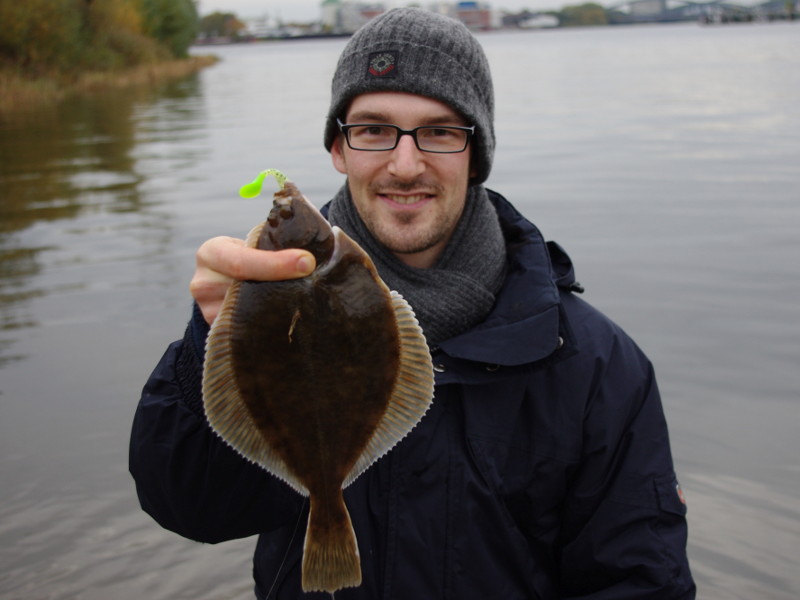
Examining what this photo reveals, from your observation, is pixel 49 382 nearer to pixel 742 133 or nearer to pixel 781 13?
pixel 742 133

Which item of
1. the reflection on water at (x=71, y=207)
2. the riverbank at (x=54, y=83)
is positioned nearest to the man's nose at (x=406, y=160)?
the reflection on water at (x=71, y=207)

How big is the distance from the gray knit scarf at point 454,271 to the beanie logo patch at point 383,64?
0.54m

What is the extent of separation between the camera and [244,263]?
2.10 meters

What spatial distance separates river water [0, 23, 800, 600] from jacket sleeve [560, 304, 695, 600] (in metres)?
2.07

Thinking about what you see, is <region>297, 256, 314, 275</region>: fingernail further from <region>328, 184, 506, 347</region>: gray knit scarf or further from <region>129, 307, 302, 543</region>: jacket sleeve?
<region>328, 184, 506, 347</region>: gray knit scarf

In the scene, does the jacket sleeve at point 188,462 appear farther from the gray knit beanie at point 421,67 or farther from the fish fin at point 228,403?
the gray knit beanie at point 421,67

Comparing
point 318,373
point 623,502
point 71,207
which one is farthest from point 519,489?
point 71,207

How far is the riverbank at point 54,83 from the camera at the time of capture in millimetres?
30688

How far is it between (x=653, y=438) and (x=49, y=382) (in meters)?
5.87

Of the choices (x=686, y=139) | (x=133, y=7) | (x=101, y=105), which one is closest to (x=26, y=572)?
(x=686, y=139)

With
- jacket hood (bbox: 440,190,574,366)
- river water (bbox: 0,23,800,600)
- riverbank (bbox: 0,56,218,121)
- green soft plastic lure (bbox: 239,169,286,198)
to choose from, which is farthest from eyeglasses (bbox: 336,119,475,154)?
riverbank (bbox: 0,56,218,121)

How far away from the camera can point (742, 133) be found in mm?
18422

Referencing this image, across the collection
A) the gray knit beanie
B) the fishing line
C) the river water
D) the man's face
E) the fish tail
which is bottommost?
the river water

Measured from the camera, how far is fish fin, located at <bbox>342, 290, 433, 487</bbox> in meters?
2.28
